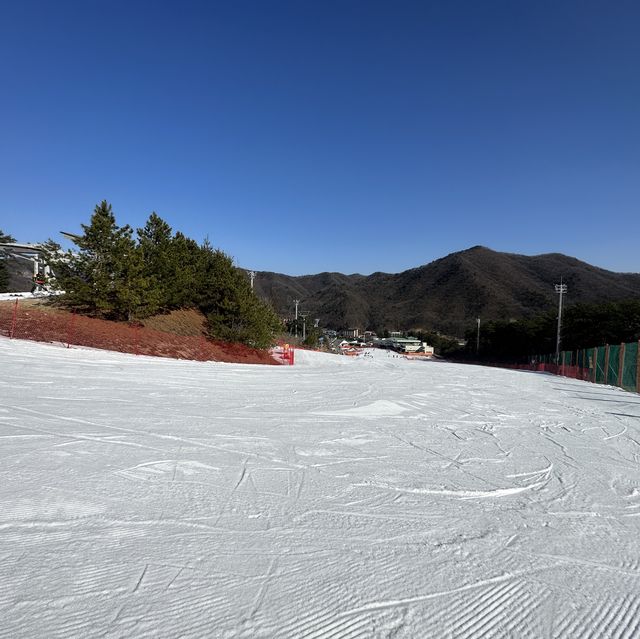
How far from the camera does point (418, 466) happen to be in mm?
4848

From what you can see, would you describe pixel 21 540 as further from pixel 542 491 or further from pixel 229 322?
pixel 229 322

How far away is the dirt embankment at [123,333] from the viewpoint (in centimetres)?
1886

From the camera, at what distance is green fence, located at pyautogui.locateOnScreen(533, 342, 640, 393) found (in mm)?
18047

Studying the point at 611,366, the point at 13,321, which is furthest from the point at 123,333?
the point at 611,366

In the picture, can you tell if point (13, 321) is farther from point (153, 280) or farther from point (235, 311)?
point (235, 311)

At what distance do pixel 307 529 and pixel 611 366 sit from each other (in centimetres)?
2191

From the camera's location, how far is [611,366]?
20.3 meters

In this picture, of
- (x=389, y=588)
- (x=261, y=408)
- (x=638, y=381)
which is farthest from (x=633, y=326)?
(x=389, y=588)

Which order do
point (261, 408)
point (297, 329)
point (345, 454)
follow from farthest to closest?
point (297, 329), point (261, 408), point (345, 454)

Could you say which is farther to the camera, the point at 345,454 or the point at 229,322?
the point at 229,322

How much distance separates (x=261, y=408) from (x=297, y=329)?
67941 millimetres

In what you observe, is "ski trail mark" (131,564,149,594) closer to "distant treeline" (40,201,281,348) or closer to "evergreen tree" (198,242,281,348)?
"distant treeline" (40,201,281,348)

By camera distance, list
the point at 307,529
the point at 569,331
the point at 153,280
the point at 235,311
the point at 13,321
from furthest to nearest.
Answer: the point at 569,331 → the point at 235,311 → the point at 153,280 → the point at 13,321 → the point at 307,529

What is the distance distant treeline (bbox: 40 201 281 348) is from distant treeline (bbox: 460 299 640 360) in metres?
42.7
